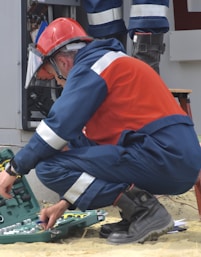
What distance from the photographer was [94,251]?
9.63 feet

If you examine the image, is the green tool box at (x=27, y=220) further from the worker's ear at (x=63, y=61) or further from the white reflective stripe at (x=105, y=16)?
the white reflective stripe at (x=105, y=16)

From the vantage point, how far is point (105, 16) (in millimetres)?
4176

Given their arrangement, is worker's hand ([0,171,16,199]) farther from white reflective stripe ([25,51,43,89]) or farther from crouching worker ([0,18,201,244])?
white reflective stripe ([25,51,43,89])

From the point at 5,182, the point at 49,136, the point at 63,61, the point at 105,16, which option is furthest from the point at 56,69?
the point at 105,16

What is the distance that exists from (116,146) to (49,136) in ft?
0.97

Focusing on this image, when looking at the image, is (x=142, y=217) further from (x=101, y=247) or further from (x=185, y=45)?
(x=185, y=45)

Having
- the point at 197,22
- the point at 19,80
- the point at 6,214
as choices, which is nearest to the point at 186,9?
the point at 197,22

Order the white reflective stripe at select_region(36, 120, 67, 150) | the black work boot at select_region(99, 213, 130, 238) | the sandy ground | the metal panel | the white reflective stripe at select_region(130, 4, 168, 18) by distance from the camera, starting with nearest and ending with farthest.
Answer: the sandy ground, the white reflective stripe at select_region(36, 120, 67, 150), the black work boot at select_region(99, 213, 130, 238), the white reflective stripe at select_region(130, 4, 168, 18), the metal panel

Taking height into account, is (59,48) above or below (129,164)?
above

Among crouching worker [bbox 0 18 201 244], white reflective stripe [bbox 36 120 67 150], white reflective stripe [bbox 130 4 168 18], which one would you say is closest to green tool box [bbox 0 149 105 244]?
crouching worker [bbox 0 18 201 244]

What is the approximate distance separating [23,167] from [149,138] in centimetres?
55

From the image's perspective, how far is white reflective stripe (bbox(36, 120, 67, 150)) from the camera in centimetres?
299

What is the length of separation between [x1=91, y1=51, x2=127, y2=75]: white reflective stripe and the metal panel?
5.57 feet

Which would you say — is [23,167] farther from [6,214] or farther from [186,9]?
[186,9]
